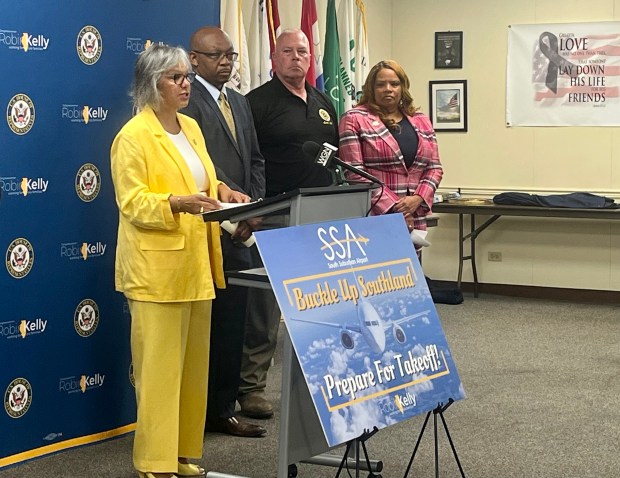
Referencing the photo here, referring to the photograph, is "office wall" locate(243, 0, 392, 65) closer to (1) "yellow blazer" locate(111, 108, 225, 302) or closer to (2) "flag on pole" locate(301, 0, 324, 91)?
(2) "flag on pole" locate(301, 0, 324, 91)

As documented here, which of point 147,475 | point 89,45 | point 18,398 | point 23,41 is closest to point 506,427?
point 147,475

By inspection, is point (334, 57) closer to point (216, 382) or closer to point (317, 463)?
point (216, 382)

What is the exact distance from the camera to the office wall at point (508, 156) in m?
7.79

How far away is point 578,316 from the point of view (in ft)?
23.4

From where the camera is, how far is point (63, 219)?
387 centimetres

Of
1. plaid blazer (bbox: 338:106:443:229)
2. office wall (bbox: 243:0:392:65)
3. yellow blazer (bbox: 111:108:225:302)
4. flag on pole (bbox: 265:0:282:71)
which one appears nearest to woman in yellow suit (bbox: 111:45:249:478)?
yellow blazer (bbox: 111:108:225:302)

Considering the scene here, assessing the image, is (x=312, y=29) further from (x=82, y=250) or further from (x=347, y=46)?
(x=82, y=250)

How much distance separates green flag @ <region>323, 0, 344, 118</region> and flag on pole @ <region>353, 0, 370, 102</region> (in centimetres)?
31

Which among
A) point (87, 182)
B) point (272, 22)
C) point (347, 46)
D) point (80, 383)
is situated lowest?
point (80, 383)

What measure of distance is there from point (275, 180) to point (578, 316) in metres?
3.40

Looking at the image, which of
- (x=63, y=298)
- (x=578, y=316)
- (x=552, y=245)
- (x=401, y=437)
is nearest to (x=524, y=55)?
(x=552, y=245)

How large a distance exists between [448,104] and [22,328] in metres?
5.26

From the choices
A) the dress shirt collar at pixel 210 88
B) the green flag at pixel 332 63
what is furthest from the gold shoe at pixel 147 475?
the green flag at pixel 332 63

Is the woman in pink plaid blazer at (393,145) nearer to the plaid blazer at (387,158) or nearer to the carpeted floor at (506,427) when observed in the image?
the plaid blazer at (387,158)
